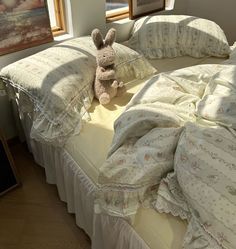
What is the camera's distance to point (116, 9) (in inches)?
84.7

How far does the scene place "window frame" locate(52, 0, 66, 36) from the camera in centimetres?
176

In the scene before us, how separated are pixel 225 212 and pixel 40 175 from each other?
1241mm

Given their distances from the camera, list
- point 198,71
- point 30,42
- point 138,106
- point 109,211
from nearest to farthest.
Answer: point 109,211, point 138,106, point 198,71, point 30,42

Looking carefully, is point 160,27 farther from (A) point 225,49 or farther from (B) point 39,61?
(B) point 39,61

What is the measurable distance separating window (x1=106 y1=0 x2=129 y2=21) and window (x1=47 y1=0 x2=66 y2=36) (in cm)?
40

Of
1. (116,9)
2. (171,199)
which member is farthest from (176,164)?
(116,9)

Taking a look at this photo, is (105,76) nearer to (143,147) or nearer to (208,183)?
(143,147)

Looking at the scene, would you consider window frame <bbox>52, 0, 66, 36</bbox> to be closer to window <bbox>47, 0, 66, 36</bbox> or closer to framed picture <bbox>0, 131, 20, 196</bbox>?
window <bbox>47, 0, 66, 36</bbox>

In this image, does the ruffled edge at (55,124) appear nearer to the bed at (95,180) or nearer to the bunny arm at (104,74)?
the bed at (95,180)

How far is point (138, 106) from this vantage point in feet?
4.03

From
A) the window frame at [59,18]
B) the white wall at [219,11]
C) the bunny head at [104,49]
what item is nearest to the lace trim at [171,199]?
the bunny head at [104,49]

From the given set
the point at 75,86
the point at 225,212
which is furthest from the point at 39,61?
the point at 225,212

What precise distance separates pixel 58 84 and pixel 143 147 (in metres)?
0.56

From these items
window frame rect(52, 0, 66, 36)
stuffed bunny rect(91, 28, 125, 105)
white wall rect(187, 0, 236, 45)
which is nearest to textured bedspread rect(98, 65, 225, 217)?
stuffed bunny rect(91, 28, 125, 105)
